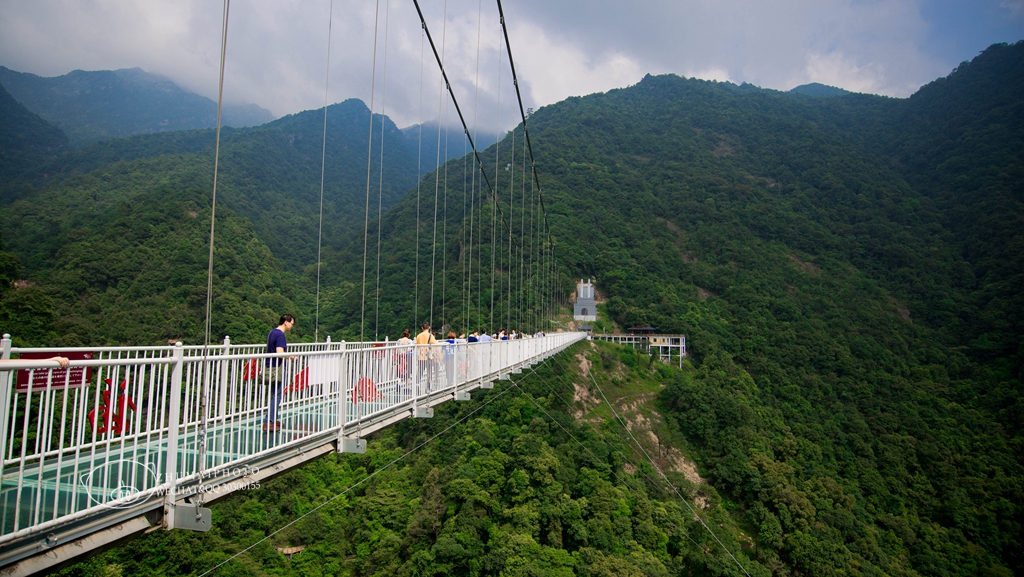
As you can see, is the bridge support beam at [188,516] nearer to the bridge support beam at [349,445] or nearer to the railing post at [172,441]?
the railing post at [172,441]

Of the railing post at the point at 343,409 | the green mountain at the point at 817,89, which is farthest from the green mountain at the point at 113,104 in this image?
the green mountain at the point at 817,89

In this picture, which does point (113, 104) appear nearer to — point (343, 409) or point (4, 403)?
point (343, 409)

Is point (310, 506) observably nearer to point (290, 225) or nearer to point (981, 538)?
point (290, 225)

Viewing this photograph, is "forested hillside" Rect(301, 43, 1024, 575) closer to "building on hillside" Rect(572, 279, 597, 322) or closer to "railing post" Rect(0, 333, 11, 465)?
"building on hillside" Rect(572, 279, 597, 322)

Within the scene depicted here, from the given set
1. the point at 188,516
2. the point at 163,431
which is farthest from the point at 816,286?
the point at 188,516

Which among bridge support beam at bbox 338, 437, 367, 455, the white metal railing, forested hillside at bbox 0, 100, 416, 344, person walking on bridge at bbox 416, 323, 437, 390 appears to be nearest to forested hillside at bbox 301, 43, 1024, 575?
forested hillside at bbox 0, 100, 416, 344

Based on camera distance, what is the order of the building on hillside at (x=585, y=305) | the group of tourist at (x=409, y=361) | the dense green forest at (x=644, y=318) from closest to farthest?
the group of tourist at (x=409, y=361)
the dense green forest at (x=644, y=318)
the building on hillside at (x=585, y=305)
